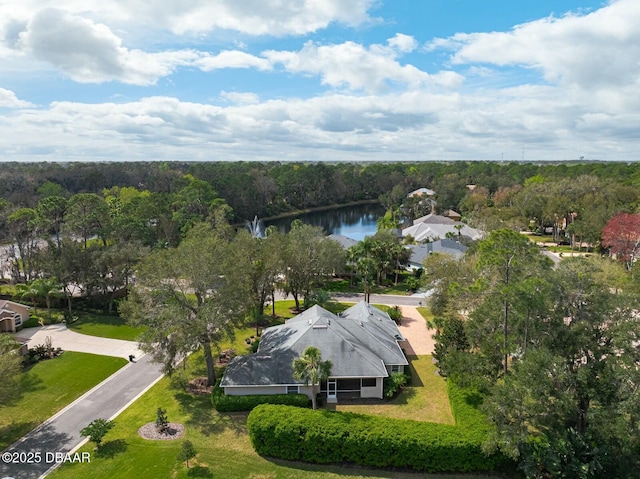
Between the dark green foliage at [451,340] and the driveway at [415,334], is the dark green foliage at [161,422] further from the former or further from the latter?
the driveway at [415,334]

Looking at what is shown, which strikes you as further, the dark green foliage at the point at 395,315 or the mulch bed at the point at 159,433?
the dark green foliage at the point at 395,315

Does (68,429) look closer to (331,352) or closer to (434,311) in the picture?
(331,352)

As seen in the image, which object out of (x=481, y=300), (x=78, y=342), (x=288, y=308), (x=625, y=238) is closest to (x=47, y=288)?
(x=78, y=342)

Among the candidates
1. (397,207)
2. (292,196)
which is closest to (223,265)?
(397,207)

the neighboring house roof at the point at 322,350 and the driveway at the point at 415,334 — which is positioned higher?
the neighboring house roof at the point at 322,350

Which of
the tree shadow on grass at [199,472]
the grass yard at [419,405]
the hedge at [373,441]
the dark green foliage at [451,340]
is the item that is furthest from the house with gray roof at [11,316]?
the dark green foliage at [451,340]

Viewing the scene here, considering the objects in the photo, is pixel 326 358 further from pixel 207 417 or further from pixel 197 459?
pixel 197 459
